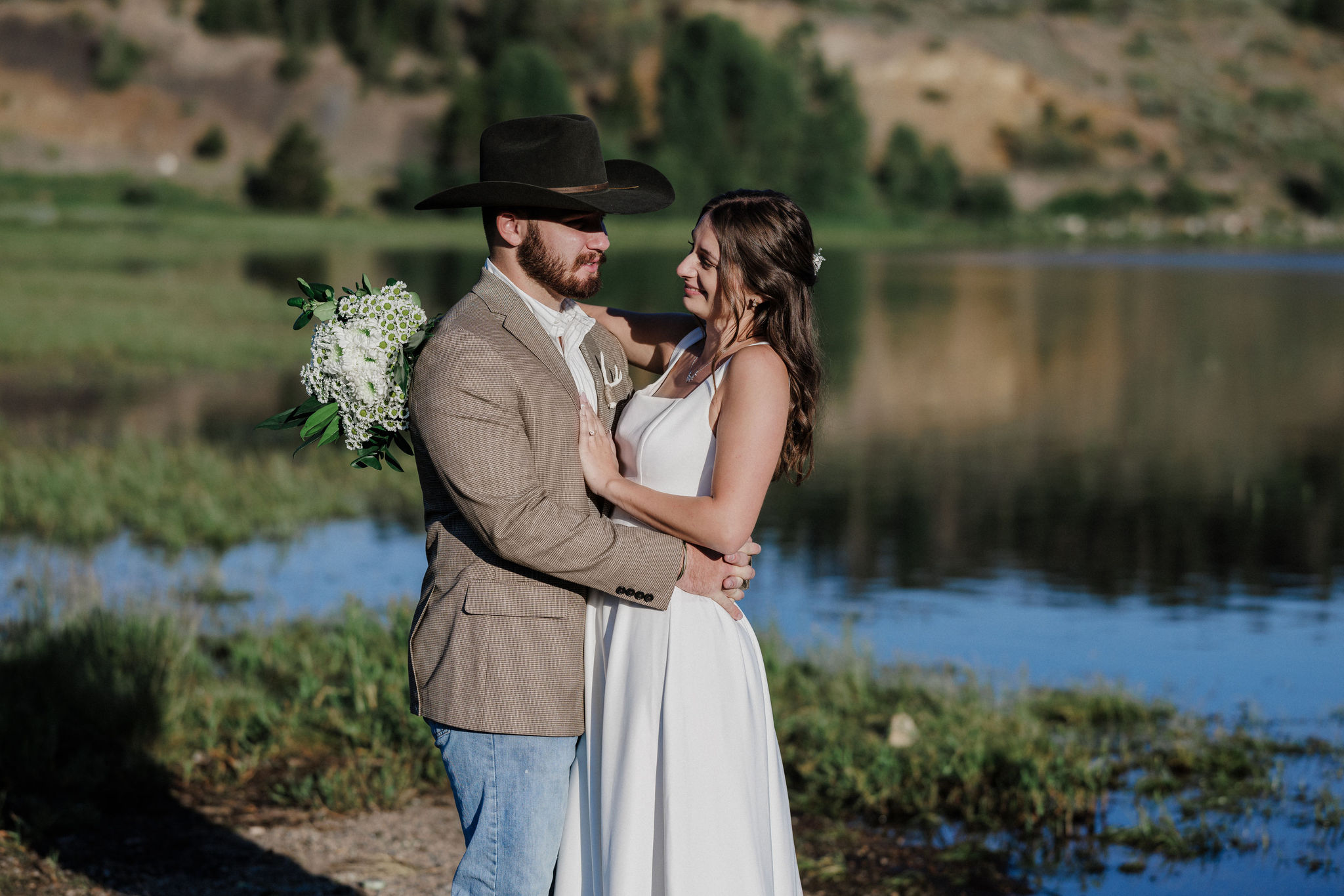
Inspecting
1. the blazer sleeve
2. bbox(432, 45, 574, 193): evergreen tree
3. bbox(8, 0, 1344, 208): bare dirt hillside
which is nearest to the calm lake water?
the blazer sleeve

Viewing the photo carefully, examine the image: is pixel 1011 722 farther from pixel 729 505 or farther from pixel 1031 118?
pixel 1031 118

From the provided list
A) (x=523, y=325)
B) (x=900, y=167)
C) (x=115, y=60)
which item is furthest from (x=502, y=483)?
(x=115, y=60)

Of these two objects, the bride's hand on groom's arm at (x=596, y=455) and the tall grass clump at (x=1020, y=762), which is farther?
the tall grass clump at (x=1020, y=762)

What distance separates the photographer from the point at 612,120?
114 metres

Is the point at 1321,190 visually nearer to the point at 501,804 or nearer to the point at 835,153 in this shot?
the point at 835,153

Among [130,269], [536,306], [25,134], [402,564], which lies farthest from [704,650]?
[25,134]

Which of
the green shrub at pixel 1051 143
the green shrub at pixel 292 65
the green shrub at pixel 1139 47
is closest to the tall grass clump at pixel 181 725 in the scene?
the green shrub at pixel 1051 143

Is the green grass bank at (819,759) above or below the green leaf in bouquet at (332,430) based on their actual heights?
below

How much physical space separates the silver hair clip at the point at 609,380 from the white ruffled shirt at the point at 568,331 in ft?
0.24

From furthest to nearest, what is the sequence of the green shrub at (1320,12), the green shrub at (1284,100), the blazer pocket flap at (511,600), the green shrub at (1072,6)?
the green shrub at (1072,6), the green shrub at (1320,12), the green shrub at (1284,100), the blazer pocket flap at (511,600)

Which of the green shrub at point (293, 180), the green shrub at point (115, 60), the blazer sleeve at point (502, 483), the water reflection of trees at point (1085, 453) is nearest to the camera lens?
the blazer sleeve at point (502, 483)

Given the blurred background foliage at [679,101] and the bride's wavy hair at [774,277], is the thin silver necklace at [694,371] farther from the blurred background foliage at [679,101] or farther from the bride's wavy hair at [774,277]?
the blurred background foliage at [679,101]

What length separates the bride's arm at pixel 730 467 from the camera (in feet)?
12.1

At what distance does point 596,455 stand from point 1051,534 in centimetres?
1063
